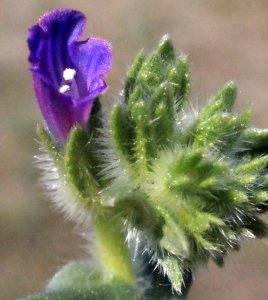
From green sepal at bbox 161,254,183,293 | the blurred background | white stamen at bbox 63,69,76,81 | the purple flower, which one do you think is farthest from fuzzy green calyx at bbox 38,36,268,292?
the blurred background

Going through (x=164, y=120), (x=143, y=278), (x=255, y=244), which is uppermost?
(x=164, y=120)

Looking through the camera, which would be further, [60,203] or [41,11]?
[41,11]

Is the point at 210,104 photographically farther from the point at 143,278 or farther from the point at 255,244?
the point at 255,244

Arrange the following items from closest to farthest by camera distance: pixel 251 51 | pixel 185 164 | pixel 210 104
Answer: pixel 185 164, pixel 210 104, pixel 251 51

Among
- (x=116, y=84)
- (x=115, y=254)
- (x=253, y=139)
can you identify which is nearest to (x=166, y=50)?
(x=253, y=139)

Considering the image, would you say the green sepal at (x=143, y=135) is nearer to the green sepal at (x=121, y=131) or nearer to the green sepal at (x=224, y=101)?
the green sepal at (x=121, y=131)

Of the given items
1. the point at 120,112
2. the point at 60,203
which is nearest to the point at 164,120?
the point at 120,112

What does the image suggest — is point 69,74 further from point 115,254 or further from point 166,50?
point 115,254
